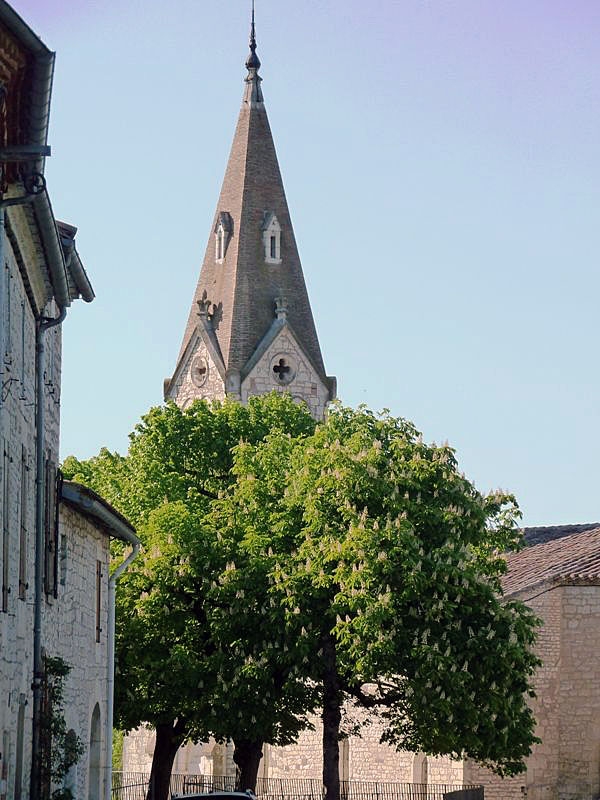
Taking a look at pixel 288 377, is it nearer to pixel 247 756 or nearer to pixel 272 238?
pixel 272 238

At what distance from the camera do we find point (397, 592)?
1388 inches

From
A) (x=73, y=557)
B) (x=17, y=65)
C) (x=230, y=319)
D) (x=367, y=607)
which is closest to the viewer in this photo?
(x=17, y=65)

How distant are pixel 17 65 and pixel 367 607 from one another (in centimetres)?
1999

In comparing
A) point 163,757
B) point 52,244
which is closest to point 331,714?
point 163,757

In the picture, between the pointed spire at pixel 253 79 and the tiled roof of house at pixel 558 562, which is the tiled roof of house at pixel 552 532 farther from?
the pointed spire at pixel 253 79

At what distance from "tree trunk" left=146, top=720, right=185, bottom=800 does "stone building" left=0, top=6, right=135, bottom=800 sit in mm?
10161

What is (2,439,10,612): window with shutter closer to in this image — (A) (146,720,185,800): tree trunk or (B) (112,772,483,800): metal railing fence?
(A) (146,720,185,800): tree trunk

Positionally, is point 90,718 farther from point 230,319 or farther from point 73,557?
point 230,319

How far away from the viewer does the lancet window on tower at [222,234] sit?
75.8m

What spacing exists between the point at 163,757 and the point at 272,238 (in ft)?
126

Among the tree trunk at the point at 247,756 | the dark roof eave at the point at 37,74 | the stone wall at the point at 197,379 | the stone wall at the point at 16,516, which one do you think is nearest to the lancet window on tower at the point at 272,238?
the stone wall at the point at 197,379

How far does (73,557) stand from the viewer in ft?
86.3

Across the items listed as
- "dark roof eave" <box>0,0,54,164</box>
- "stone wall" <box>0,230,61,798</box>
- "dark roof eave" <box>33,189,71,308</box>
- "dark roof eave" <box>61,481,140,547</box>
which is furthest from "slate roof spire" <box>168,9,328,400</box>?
"dark roof eave" <box>0,0,54,164</box>

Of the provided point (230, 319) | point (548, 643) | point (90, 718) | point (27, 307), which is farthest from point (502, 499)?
point (230, 319)
